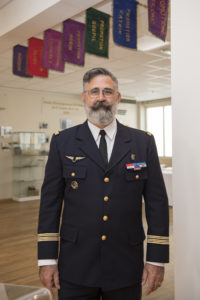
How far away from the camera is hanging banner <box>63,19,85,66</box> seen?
A: 3.81 m

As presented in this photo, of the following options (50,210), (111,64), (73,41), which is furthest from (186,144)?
(111,64)

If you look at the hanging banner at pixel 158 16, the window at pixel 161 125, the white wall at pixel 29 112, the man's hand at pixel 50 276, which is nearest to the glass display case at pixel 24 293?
the man's hand at pixel 50 276

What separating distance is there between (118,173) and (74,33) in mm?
2823

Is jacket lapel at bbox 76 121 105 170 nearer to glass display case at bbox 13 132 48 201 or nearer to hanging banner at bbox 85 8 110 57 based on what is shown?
hanging banner at bbox 85 8 110 57

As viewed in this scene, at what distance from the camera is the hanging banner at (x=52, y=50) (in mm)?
4082

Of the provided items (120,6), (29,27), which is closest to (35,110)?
(29,27)

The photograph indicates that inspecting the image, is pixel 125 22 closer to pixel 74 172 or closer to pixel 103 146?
pixel 103 146

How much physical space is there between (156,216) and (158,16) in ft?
7.25

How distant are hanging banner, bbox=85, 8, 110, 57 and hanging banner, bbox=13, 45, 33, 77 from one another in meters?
1.54

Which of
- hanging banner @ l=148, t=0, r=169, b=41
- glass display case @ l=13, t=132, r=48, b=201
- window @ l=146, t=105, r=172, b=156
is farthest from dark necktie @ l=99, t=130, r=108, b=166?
window @ l=146, t=105, r=172, b=156

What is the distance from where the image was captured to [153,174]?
62.5 inches

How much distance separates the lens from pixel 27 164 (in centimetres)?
867

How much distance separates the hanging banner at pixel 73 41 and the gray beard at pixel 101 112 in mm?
2536

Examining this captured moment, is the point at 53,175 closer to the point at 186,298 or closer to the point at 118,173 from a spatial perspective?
the point at 118,173
